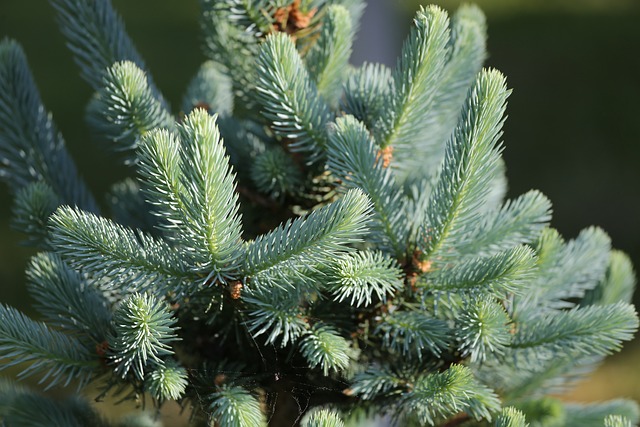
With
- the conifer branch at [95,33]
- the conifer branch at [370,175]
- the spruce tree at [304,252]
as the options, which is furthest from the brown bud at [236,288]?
the conifer branch at [95,33]

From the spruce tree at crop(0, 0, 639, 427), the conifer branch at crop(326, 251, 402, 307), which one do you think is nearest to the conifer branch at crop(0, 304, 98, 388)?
the spruce tree at crop(0, 0, 639, 427)

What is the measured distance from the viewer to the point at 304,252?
1.67 feet

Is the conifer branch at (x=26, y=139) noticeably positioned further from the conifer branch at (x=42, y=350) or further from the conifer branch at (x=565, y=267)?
the conifer branch at (x=565, y=267)

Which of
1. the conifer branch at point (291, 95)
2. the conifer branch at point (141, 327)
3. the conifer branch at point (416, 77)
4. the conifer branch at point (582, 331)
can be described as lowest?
the conifer branch at point (141, 327)

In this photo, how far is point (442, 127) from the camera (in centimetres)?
74

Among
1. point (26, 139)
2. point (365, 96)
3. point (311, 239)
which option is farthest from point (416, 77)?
point (26, 139)

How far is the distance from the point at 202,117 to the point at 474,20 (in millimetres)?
388

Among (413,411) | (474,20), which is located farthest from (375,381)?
(474,20)

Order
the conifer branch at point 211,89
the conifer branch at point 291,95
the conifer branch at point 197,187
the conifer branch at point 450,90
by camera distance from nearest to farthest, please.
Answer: the conifer branch at point 197,187 → the conifer branch at point 291,95 → the conifer branch at point 450,90 → the conifer branch at point 211,89

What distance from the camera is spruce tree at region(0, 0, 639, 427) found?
0.52 m

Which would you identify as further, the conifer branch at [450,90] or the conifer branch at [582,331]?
the conifer branch at [450,90]

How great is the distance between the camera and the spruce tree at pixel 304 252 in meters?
0.52

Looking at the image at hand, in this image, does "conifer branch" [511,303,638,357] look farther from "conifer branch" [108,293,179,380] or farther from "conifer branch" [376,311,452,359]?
"conifer branch" [108,293,179,380]

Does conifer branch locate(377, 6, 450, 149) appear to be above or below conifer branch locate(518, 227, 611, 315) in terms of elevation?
above
